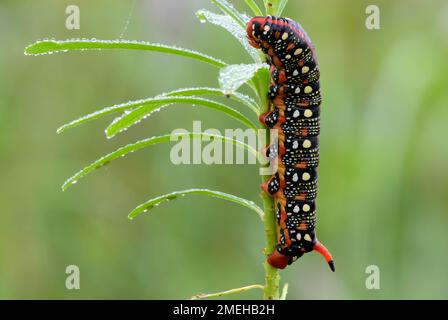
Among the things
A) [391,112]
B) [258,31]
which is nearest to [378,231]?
[391,112]

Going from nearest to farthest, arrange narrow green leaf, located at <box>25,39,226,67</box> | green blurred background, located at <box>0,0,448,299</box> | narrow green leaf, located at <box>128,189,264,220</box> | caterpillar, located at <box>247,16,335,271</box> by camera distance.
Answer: narrow green leaf, located at <box>25,39,226,67</box>
narrow green leaf, located at <box>128,189,264,220</box>
caterpillar, located at <box>247,16,335,271</box>
green blurred background, located at <box>0,0,448,299</box>

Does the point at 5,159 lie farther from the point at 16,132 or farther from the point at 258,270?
the point at 258,270

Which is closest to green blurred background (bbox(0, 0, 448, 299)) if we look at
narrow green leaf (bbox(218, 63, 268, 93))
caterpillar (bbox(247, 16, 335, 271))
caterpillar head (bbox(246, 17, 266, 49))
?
caterpillar (bbox(247, 16, 335, 271))

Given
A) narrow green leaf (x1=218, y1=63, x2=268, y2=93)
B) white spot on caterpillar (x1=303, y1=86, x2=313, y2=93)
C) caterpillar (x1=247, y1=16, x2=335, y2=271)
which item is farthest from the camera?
white spot on caterpillar (x1=303, y1=86, x2=313, y2=93)

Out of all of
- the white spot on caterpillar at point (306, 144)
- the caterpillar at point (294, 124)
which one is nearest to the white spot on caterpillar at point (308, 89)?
the caterpillar at point (294, 124)

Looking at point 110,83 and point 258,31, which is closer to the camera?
point 258,31

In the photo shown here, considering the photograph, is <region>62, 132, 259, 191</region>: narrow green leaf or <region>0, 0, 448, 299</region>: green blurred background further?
<region>0, 0, 448, 299</region>: green blurred background

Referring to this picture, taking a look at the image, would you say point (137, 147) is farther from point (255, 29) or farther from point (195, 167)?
point (195, 167)

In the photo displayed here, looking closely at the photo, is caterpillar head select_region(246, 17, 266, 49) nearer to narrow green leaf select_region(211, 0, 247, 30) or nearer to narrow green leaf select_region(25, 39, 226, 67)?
narrow green leaf select_region(211, 0, 247, 30)
